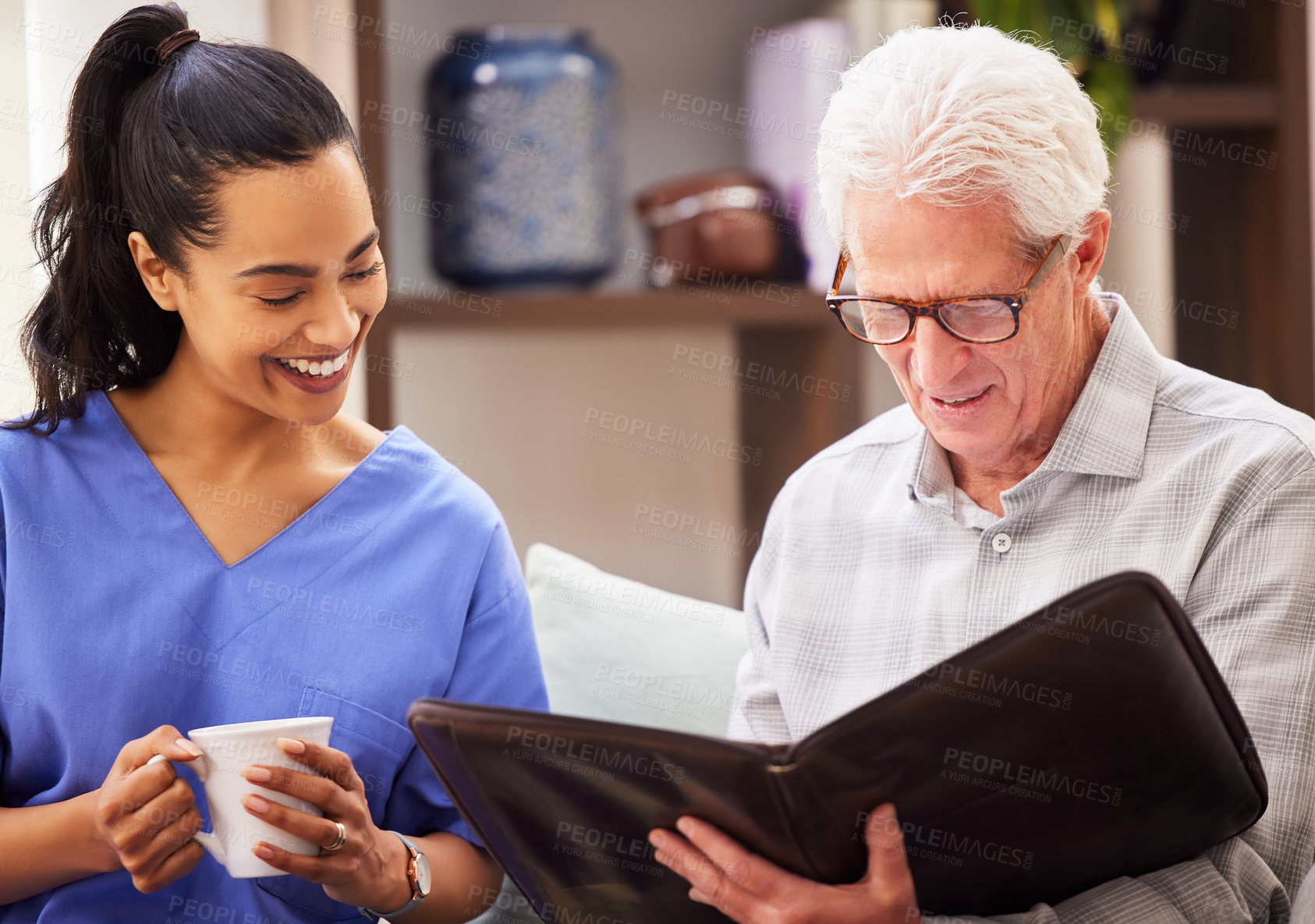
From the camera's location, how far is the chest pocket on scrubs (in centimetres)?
117

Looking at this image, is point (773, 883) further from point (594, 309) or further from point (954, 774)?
point (594, 309)

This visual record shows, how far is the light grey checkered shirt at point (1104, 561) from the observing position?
999mm

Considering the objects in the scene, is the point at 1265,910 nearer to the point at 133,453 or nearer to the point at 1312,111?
the point at 133,453

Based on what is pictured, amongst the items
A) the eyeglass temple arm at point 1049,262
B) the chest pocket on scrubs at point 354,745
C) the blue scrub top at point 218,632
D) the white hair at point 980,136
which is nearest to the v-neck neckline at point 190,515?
the blue scrub top at point 218,632

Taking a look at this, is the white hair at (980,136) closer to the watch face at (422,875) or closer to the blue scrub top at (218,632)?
the blue scrub top at (218,632)

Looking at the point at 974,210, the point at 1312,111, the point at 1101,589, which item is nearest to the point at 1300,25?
the point at 1312,111

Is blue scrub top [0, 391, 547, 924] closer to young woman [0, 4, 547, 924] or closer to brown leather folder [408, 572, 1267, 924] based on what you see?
young woman [0, 4, 547, 924]

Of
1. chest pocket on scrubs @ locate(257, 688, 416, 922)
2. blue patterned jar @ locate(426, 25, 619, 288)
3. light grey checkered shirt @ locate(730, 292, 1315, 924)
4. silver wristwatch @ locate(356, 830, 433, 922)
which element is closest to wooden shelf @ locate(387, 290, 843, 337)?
blue patterned jar @ locate(426, 25, 619, 288)

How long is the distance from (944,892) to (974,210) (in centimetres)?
56

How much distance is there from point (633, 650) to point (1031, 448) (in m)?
0.56

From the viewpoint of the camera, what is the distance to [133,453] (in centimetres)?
123

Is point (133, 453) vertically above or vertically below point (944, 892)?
above

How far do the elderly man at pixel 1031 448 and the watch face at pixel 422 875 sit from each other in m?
0.34

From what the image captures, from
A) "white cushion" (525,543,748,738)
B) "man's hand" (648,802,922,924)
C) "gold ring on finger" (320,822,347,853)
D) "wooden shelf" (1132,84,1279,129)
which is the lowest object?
"white cushion" (525,543,748,738)
